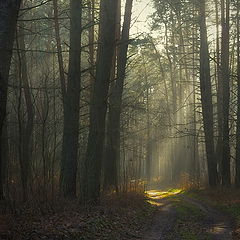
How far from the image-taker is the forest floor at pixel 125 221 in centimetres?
761

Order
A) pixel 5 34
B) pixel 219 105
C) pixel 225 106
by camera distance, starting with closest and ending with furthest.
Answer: pixel 5 34, pixel 225 106, pixel 219 105

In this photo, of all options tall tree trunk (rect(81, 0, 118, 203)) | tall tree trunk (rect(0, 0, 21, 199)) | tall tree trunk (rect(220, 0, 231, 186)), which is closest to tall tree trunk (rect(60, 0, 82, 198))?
tall tree trunk (rect(81, 0, 118, 203))

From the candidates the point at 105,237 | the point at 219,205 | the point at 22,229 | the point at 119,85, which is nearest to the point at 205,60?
the point at 119,85

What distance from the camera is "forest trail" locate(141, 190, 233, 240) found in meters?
9.70

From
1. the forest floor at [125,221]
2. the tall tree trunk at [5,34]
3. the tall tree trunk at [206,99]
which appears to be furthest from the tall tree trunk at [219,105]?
the tall tree trunk at [5,34]

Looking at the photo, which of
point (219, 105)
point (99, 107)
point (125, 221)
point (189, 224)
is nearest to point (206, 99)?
point (219, 105)

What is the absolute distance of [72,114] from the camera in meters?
12.8

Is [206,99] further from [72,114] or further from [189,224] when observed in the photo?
[189,224]

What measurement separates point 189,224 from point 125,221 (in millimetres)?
2104

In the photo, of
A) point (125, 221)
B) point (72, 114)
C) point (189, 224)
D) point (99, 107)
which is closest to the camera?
point (125, 221)

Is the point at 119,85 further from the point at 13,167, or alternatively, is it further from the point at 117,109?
the point at 13,167

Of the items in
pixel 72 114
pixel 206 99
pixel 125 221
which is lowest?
pixel 125 221

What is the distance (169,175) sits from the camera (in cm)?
4284

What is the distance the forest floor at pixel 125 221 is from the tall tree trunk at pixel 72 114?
1309 millimetres
